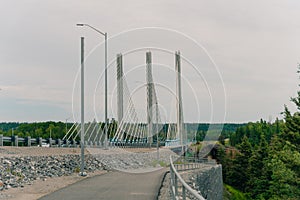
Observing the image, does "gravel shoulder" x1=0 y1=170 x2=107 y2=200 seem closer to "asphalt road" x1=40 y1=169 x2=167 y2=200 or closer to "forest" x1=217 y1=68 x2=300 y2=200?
"asphalt road" x1=40 y1=169 x2=167 y2=200

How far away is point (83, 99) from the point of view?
3244cm

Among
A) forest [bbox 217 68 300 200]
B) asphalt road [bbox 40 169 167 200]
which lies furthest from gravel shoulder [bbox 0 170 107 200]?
forest [bbox 217 68 300 200]

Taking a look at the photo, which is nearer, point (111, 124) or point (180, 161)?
point (180, 161)

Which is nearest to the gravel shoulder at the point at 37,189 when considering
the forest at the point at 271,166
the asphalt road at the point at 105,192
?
the asphalt road at the point at 105,192

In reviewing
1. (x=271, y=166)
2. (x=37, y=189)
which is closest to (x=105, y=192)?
(x=37, y=189)

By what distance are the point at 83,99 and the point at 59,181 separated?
21.2 feet

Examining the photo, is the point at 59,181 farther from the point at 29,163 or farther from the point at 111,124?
A: the point at 111,124

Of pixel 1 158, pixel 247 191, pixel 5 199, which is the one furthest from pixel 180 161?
pixel 247 191

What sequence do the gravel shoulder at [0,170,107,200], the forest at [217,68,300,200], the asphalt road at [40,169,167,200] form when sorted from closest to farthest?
the asphalt road at [40,169,167,200] → the gravel shoulder at [0,170,107,200] → the forest at [217,68,300,200]

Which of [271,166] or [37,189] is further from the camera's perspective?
[271,166]

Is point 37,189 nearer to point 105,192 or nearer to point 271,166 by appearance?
point 105,192

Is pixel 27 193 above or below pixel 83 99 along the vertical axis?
below

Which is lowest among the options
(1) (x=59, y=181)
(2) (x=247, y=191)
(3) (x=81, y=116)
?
(2) (x=247, y=191)

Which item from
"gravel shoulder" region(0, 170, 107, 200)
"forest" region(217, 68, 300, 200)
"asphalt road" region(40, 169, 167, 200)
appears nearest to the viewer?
"asphalt road" region(40, 169, 167, 200)
